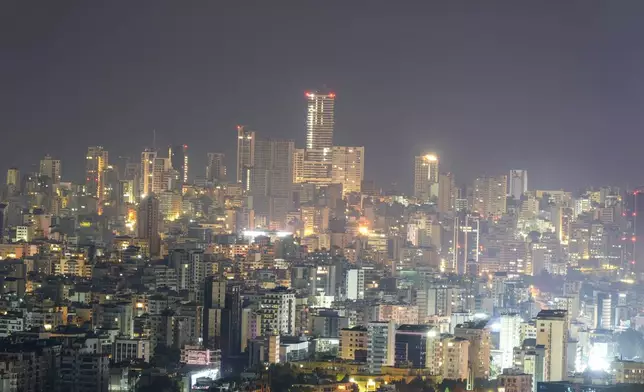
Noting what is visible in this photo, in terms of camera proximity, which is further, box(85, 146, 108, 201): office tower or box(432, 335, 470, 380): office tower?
box(85, 146, 108, 201): office tower

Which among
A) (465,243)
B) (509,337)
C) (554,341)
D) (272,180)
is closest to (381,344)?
(554,341)

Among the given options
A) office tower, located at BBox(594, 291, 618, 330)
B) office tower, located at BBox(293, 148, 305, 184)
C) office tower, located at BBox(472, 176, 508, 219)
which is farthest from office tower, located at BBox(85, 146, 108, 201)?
office tower, located at BBox(594, 291, 618, 330)

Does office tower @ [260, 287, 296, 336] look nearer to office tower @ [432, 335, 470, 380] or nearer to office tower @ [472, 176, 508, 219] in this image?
office tower @ [432, 335, 470, 380]

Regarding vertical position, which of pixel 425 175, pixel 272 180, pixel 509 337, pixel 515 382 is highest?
pixel 425 175

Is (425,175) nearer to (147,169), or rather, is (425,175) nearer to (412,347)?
(147,169)

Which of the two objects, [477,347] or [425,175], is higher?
[425,175]

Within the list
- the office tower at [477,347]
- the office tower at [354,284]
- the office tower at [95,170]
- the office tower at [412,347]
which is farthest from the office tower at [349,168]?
the office tower at [412,347]

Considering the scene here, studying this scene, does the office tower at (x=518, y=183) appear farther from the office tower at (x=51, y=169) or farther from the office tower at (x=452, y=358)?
the office tower at (x=452, y=358)
